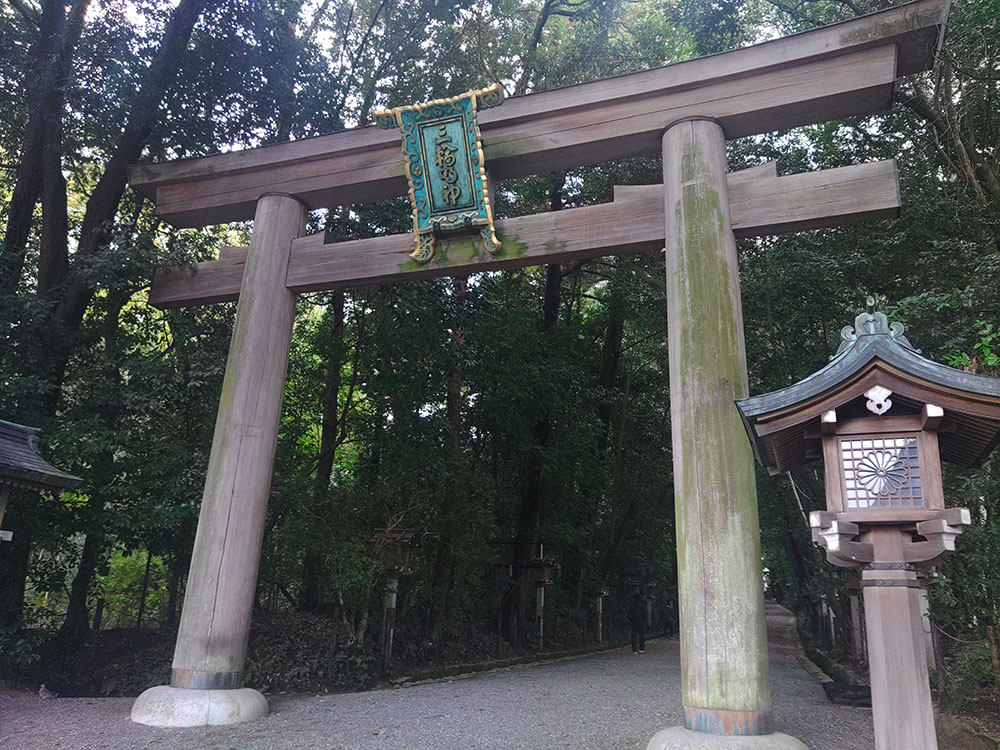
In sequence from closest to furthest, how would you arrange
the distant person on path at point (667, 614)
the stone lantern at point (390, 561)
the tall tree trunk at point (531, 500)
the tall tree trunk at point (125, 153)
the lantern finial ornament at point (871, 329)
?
the lantern finial ornament at point (871, 329), the tall tree trunk at point (125, 153), the stone lantern at point (390, 561), the tall tree trunk at point (531, 500), the distant person on path at point (667, 614)

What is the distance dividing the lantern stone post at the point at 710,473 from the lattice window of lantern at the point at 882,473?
3.31 ft

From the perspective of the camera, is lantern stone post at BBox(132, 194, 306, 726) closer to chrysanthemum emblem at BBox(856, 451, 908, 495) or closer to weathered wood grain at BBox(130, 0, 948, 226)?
weathered wood grain at BBox(130, 0, 948, 226)

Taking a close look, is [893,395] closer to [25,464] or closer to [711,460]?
[711,460]

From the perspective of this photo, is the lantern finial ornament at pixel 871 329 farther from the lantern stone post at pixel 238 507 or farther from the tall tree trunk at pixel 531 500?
the tall tree trunk at pixel 531 500

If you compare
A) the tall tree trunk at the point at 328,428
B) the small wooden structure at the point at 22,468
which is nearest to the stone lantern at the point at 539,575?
the tall tree trunk at the point at 328,428

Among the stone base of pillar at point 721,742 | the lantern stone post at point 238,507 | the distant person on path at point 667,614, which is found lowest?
the distant person on path at point 667,614

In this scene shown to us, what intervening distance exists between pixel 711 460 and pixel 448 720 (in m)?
3.62

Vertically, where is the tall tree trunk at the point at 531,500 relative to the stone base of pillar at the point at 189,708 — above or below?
above

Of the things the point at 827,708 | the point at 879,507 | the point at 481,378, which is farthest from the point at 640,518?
the point at 879,507

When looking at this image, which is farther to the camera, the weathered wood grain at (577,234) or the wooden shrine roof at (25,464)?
the wooden shrine roof at (25,464)

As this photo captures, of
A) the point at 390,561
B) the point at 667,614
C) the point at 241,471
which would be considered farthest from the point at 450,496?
the point at 667,614

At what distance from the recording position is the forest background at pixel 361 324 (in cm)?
767

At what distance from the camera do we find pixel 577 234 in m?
5.63

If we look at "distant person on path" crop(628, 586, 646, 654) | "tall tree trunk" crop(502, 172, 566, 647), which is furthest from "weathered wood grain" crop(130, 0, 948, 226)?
"distant person on path" crop(628, 586, 646, 654)
